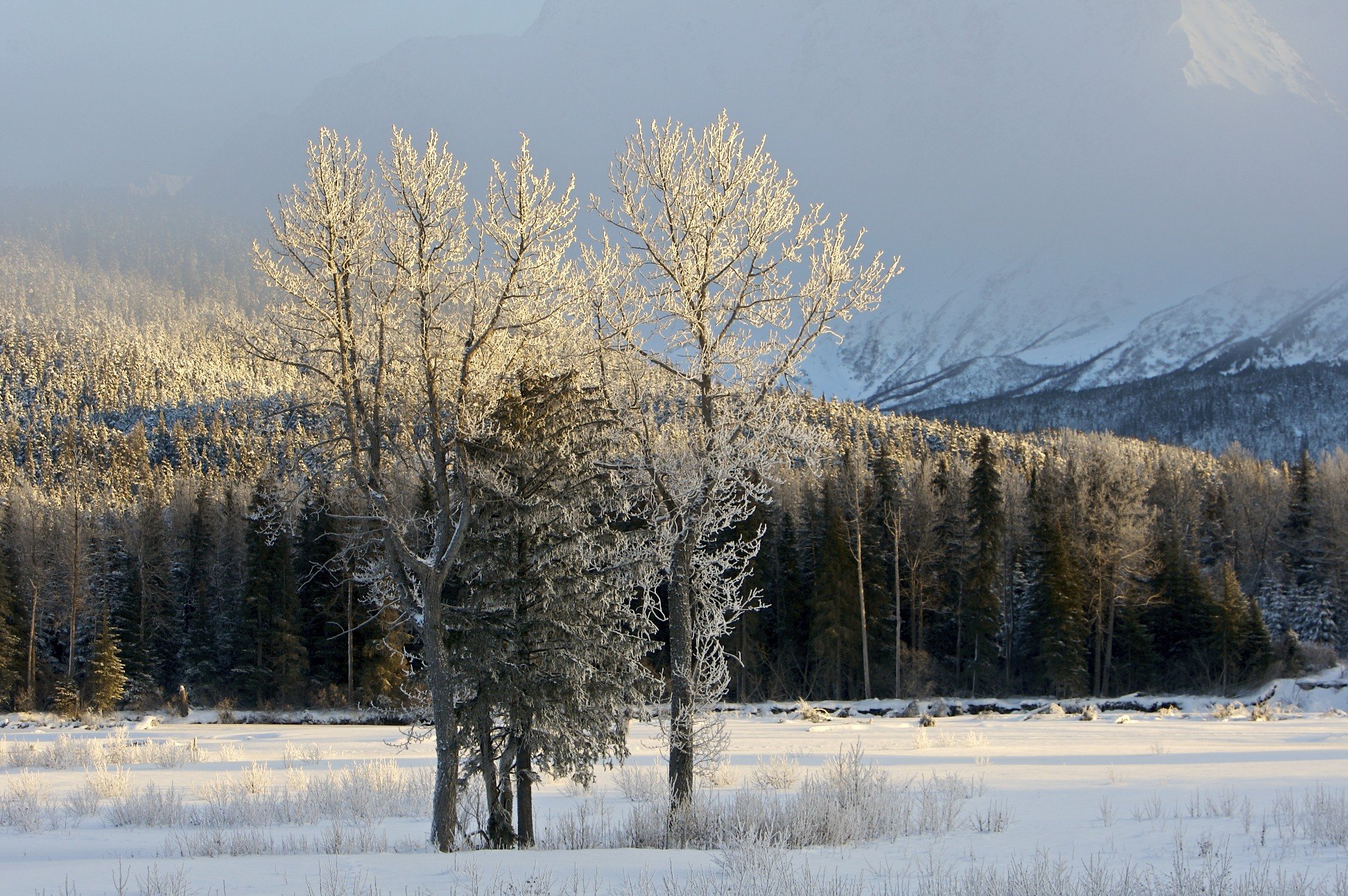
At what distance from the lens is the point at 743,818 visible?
34.8ft

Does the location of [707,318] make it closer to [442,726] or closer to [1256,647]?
[442,726]

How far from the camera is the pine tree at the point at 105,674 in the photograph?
42.1m

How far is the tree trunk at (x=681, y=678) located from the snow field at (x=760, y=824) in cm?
45

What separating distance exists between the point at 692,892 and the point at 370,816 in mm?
8211

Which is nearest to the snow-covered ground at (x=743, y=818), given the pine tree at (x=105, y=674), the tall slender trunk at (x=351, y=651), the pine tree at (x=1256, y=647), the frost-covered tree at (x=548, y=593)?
the frost-covered tree at (x=548, y=593)

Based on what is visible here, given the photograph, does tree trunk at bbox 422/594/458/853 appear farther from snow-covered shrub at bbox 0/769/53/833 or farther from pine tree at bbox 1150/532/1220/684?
pine tree at bbox 1150/532/1220/684

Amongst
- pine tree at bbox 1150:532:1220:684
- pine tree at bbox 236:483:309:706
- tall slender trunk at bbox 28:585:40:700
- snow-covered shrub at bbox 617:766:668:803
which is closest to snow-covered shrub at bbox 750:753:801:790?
snow-covered shrub at bbox 617:766:668:803

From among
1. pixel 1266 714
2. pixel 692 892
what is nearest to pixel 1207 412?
pixel 1266 714

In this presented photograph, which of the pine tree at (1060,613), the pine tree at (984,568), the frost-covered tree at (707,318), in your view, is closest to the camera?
the frost-covered tree at (707,318)

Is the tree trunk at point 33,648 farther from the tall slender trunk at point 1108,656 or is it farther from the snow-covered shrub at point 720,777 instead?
the tall slender trunk at point 1108,656

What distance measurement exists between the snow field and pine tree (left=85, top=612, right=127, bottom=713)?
24.1m

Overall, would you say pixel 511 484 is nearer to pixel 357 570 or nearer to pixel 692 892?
pixel 357 570

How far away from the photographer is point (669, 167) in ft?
41.0

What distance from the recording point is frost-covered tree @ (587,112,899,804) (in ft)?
39.3
